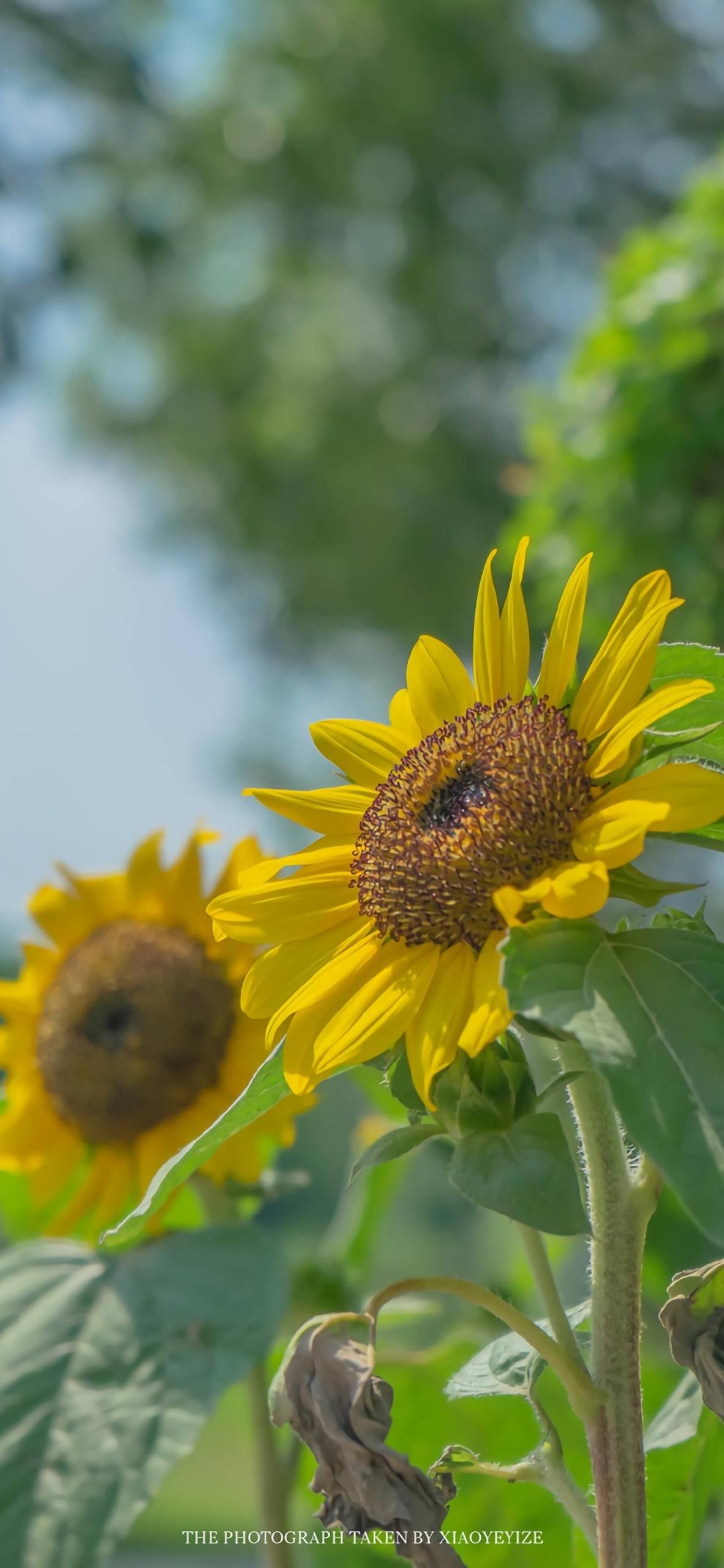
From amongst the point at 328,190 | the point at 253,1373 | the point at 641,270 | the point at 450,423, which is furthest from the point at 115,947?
the point at 328,190

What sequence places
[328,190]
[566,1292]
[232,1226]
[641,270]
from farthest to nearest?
[328,190], [641,270], [566,1292], [232,1226]

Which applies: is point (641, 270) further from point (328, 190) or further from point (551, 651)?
point (328, 190)

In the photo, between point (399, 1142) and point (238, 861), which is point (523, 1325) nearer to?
point (399, 1142)

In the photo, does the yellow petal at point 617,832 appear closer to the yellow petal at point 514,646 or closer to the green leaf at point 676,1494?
the yellow petal at point 514,646

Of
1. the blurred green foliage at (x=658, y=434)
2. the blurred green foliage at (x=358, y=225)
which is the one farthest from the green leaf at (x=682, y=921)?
the blurred green foliage at (x=358, y=225)

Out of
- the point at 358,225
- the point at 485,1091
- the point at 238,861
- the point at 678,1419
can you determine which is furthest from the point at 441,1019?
the point at 358,225

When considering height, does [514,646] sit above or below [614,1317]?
above

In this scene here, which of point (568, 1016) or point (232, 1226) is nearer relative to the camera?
point (568, 1016)
